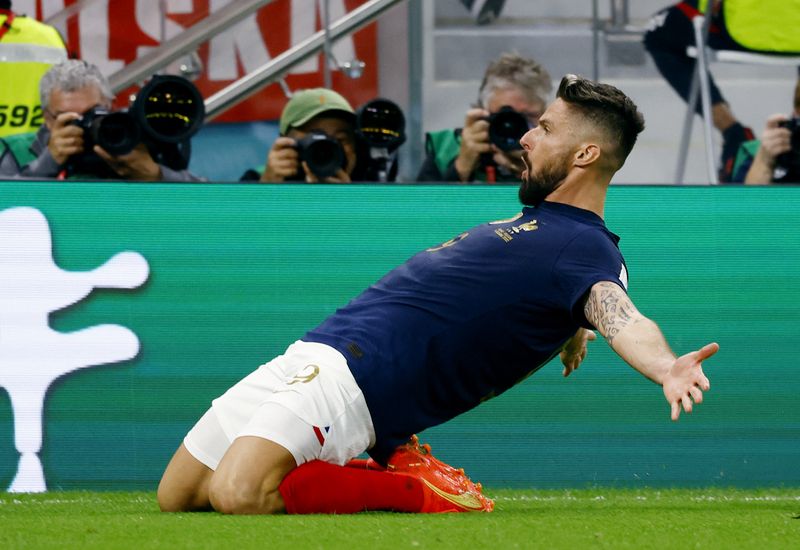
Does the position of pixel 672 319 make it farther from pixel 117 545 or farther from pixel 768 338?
pixel 117 545

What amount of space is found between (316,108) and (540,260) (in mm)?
2418

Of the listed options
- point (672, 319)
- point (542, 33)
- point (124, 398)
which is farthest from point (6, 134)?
point (672, 319)

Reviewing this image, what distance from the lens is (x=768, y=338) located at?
565cm

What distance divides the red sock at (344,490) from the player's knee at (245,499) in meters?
0.04

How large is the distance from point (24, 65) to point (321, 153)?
1.97 metres

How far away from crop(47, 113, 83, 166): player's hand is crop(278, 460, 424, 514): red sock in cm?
233

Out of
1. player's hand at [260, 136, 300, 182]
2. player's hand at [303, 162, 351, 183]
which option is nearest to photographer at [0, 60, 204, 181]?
player's hand at [260, 136, 300, 182]

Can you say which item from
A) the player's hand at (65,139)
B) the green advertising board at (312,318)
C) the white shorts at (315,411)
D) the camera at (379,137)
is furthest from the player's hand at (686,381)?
the player's hand at (65,139)

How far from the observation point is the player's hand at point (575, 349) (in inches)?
184

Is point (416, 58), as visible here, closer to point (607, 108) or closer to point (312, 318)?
point (312, 318)

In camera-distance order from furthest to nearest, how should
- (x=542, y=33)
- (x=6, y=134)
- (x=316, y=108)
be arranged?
(x=542, y=33) → (x=6, y=134) → (x=316, y=108)

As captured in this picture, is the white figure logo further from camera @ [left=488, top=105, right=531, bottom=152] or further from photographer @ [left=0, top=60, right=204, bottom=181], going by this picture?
camera @ [left=488, top=105, right=531, bottom=152]

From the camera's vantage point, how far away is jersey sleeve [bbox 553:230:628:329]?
13.3 feet

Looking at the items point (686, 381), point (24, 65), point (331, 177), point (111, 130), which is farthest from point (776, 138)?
point (24, 65)
